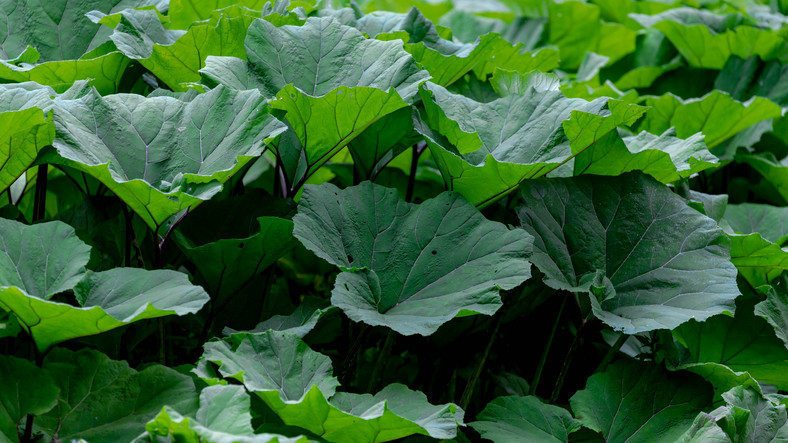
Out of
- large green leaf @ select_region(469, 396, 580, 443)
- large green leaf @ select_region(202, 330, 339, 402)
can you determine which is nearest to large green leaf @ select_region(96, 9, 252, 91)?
large green leaf @ select_region(202, 330, 339, 402)

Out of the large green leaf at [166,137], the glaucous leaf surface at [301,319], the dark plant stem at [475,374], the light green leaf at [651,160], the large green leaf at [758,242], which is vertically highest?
the large green leaf at [166,137]

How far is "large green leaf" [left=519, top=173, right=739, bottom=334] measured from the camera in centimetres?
148

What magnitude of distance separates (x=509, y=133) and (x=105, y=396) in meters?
0.93

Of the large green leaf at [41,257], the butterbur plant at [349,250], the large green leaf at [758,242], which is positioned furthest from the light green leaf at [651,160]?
the large green leaf at [41,257]

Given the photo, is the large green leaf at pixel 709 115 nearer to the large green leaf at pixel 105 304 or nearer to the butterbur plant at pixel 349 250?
the butterbur plant at pixel 349 250

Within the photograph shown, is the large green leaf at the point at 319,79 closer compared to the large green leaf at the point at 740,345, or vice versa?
the large green leaf at the point at 319,79

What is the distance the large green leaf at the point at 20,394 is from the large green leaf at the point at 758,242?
1347 mm

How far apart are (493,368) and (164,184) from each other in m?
1.02

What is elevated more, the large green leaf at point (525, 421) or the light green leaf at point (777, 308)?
the light green leaf at point (777, 308)

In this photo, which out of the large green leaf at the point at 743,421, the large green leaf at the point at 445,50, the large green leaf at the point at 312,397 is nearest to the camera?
Result: the large green leaf at the point at 312,397

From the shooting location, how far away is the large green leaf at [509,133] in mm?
1479

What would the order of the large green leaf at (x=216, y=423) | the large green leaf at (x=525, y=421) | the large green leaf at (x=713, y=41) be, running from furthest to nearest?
the large green leaf at (x=713, y=41) → the large green leaf at (x=525, y=421) → the large green leaf at (x=216, y=423)

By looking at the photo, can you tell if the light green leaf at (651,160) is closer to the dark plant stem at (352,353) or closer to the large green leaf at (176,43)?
the dark plant stem at (352,353)

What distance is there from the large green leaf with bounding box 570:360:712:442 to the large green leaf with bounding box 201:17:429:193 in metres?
0.66
